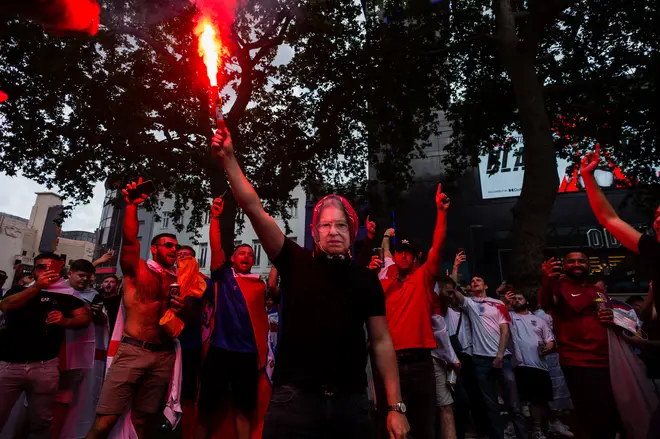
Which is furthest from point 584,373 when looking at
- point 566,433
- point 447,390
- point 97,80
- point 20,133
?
point 20,133

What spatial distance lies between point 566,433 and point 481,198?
17426mm

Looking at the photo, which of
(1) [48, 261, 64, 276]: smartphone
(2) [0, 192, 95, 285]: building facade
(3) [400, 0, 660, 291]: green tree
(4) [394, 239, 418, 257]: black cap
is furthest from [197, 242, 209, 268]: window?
(4) [394, 239, 418, 257]: black cap

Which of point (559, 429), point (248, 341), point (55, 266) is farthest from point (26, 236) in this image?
point (559, 429)

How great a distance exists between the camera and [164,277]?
4840mm

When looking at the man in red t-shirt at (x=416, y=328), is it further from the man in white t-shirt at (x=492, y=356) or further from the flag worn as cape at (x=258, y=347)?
the man in white t-shirt at (x=492, y=356)

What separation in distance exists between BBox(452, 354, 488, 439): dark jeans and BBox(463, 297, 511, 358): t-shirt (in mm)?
308

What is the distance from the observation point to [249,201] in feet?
7.57

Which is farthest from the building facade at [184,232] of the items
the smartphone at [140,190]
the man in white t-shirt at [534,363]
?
the smartphone at [140,190]

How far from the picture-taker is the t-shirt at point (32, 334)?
4551 mm

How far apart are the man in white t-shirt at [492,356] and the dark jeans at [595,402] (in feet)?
4.46

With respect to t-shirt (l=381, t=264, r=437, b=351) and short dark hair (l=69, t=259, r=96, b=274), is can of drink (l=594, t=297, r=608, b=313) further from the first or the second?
short dark hair (l=69, t=259, r=96, b=274)

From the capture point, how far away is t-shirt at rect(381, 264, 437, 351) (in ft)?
14.1

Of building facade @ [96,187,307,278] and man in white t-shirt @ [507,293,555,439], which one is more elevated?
building facade @ [96,187,307,278]

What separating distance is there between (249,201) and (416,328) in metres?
2.78
